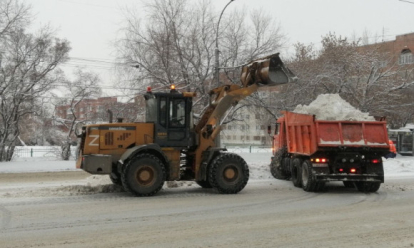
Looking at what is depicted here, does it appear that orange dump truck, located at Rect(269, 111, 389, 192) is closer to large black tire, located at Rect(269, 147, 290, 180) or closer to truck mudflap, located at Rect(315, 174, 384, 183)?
truck mudflap, located at Rect(315, 174, 384, 183)

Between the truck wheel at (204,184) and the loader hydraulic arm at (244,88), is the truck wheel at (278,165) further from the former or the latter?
the loader hydraulic arm at (244,88)

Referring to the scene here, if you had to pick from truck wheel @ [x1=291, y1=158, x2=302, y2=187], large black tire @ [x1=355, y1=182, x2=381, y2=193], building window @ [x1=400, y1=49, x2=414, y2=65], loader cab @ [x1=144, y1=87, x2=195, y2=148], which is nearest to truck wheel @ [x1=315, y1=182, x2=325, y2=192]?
truck wheel @ [x1=291, y1=158, x2=302, y2=187]

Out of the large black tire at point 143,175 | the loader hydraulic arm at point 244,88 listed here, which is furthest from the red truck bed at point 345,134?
the large black tire at point 143,175

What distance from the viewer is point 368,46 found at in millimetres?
Result: 34656

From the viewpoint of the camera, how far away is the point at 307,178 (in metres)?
12.9

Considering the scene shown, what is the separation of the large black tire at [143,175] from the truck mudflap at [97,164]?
455mm

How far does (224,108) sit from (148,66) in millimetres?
10859

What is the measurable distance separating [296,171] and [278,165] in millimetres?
2207

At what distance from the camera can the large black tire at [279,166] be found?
16219mm

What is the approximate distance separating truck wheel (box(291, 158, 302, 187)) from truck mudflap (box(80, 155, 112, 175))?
6.00m

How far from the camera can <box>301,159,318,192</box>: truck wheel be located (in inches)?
495

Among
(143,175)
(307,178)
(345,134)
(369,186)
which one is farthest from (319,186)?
(143,175)

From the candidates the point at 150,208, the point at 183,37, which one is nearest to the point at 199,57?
the point at 183,37

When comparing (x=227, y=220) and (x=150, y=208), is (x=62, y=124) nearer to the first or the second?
(x=150, y=208)
